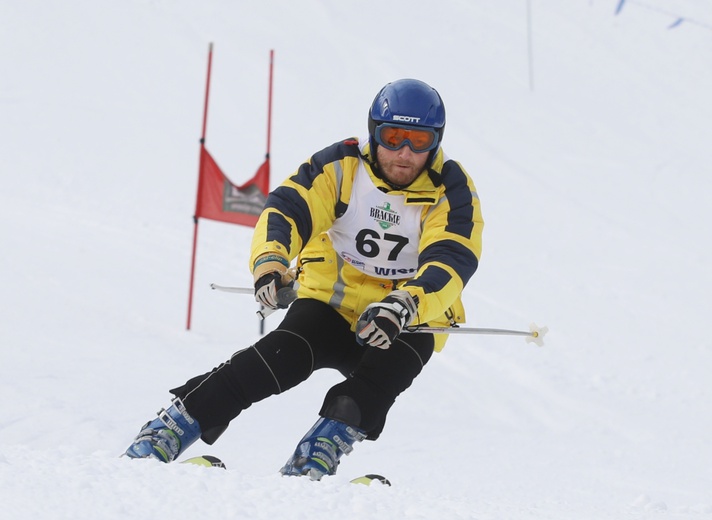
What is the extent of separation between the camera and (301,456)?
3441 mm

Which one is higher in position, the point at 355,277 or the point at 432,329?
the point at 355,277

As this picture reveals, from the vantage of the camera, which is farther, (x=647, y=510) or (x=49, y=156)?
(x=49, y=156)

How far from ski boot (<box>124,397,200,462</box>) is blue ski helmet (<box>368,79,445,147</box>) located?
1.44 meters

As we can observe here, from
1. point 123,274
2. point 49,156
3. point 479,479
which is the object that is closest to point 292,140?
point 49,156

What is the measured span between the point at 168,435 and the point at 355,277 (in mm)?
1123

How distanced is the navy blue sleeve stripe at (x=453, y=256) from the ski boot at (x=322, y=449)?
77cm

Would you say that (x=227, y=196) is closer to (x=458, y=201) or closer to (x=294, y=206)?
(x=294, y=206)

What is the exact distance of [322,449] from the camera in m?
3.46

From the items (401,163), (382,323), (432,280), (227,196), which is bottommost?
(227,196)

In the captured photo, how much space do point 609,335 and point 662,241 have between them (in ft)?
14.2

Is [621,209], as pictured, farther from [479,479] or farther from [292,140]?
[479,479]

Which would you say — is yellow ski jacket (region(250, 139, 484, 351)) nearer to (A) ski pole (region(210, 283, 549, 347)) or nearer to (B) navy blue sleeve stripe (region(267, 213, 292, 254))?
(B) navy blue sleeve stripe (region(267, 213, 292, 254))

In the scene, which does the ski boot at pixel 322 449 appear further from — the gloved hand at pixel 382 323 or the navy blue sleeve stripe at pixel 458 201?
the navy blue sleeve stripe at pixel 458 201

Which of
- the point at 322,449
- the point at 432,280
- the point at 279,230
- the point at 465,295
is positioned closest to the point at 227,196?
the point at 465,295
